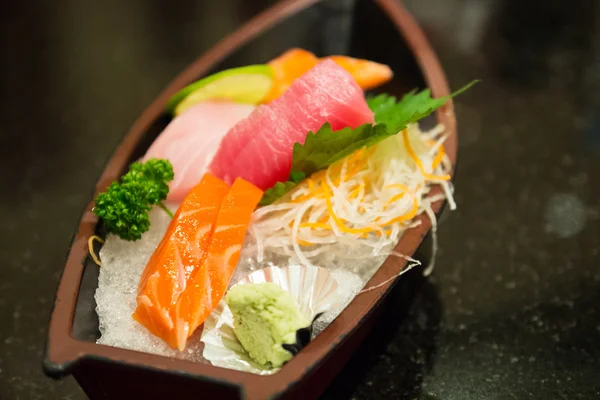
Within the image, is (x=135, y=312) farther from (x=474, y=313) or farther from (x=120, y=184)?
(x=474, y=313)

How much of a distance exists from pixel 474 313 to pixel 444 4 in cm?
155

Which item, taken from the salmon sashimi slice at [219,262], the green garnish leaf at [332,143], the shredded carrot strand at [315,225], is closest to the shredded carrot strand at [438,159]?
the green garnish leaf at [332,143]

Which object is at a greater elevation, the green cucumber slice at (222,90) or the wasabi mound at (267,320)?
the green cucumber slice at (222,90)

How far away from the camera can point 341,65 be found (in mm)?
1572

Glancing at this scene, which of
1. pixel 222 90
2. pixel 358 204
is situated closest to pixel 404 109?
pixel 358 204

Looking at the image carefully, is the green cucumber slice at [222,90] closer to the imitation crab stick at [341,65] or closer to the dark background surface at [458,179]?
the imitation crab stick at [341,65]

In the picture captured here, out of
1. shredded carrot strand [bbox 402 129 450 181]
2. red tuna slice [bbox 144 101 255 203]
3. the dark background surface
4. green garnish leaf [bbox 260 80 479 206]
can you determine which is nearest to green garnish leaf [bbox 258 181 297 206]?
green garnish leaf [bbox 260 80 479 206]

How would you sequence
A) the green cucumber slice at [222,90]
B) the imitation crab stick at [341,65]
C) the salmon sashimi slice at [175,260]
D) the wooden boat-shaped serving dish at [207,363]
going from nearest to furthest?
the wooden boat-shaped serving dish at [207,363] → the salmon sashimi slice at [175,260] → the green cucumber slice at [222,90] → the imitation crab stick at [341,65]

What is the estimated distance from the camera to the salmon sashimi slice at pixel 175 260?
0.99 m

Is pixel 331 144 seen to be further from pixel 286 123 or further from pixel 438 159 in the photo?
pixel 438 159

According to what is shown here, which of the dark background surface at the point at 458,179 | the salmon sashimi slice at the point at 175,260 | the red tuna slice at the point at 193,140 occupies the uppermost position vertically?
the red tuna slice at the point at 193,140

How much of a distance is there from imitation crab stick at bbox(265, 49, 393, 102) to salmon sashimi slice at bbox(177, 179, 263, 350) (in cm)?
48

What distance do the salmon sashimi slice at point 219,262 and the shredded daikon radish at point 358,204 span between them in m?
0.06

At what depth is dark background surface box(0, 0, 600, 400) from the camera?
1296 millimetres
